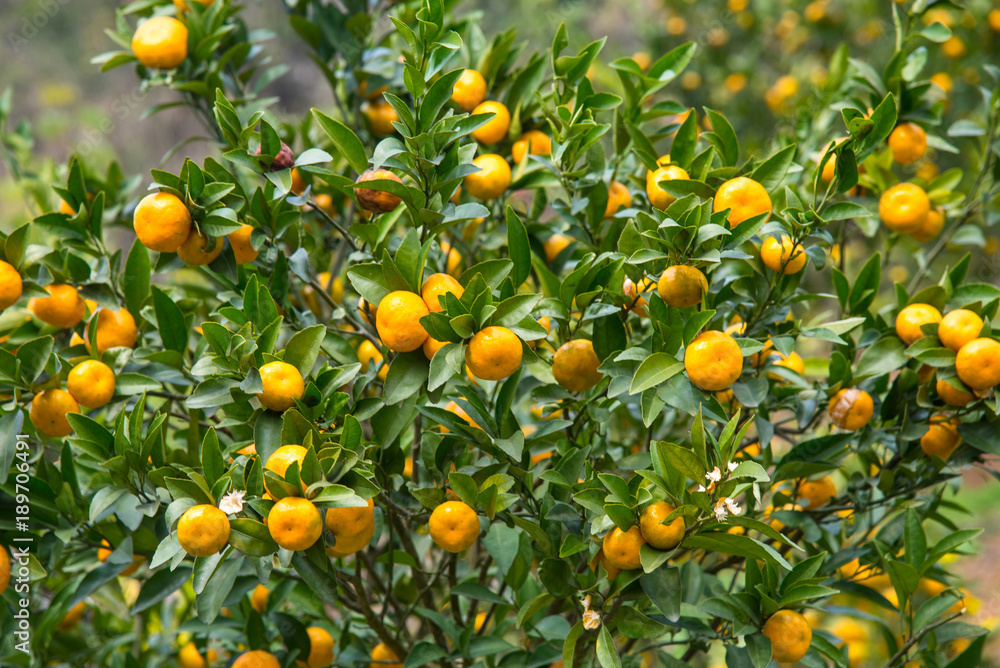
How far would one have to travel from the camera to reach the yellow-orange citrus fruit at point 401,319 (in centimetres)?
78

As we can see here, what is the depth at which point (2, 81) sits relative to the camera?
6168mm

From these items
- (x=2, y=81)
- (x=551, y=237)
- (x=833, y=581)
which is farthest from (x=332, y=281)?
(x=2, y=81)

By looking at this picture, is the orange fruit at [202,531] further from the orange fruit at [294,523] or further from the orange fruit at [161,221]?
the orange fruit at [161,221]

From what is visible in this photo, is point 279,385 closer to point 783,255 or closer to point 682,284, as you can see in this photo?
point 682,284

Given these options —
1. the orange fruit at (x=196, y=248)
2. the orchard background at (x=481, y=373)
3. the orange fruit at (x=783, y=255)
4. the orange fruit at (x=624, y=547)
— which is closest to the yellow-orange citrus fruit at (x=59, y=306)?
the orchard background at (x=481, y=373)

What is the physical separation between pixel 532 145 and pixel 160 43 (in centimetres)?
57

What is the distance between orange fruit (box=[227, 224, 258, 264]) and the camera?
2.98ft

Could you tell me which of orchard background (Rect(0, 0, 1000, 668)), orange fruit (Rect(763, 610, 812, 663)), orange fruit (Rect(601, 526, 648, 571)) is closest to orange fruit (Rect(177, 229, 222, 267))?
orchard background (Rect(0, 0, 1000, 668))

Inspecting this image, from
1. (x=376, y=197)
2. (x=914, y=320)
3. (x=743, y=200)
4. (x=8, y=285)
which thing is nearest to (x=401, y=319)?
(x=376, y=197)

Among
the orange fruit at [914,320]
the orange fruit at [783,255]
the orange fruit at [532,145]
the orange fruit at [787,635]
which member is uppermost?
the orange fruit at [532,145]

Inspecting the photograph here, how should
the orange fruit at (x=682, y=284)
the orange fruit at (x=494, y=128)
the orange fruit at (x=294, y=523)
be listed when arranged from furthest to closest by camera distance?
the orange fruit at (x=494, y=128), the orange fruit at (x=682, y=284), the orange fruit at (x=294, y=523)

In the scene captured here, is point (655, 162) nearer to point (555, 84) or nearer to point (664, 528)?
point (555, 84)

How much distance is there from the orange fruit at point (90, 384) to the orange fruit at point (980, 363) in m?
0.98

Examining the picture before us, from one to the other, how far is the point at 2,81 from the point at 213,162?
669 centimetres
